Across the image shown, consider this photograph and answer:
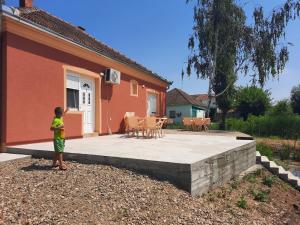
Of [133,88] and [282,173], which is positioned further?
[133,88]

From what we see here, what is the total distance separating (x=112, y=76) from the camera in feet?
48.3

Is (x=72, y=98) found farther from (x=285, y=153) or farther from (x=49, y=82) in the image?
(x=285, y=153)

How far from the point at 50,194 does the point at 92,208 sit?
0.88 m

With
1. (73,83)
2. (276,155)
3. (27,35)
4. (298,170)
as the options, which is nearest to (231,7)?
(276,155)

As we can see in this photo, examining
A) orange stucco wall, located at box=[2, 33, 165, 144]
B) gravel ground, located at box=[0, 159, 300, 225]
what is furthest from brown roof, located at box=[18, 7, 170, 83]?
gravel ground, located at box=[0, 159, 300, 225]

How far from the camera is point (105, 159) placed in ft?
23.4

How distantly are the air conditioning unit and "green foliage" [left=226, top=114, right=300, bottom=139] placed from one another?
49.4ft

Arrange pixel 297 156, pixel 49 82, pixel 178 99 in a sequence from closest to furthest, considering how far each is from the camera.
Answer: pixel 49 82 < pixel 297 156 < pixel 178 99

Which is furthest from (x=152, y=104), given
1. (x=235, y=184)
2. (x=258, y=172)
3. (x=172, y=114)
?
(x=172, y=114)

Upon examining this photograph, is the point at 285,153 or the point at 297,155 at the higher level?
the point at 285,153

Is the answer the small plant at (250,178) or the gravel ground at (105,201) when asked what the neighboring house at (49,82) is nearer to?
the gravel ground at (105,201)

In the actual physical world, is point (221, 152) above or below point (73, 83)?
below

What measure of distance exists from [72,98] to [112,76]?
9.19ft

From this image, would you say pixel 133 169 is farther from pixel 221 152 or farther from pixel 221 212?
pixel 221 152
